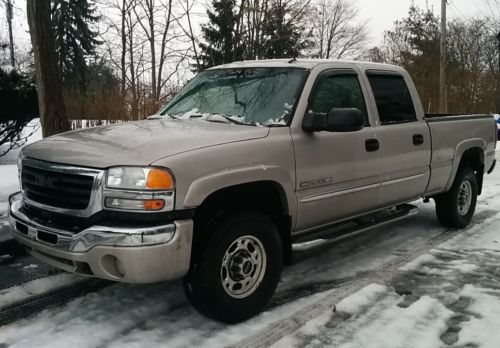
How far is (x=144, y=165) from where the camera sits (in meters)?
3.16

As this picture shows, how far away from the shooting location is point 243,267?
3.65 metres

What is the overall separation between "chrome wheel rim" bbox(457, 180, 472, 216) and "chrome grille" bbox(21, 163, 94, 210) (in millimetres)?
4886

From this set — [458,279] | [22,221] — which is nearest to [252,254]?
[22,221]

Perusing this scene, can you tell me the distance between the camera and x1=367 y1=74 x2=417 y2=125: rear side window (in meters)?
5.10

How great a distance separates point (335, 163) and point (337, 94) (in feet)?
2.33

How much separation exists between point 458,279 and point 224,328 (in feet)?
7.59

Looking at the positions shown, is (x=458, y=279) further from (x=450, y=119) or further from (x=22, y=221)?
(x=22, y=221)

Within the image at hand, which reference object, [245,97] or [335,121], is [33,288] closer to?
[245,97]

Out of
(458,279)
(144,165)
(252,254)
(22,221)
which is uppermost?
(144,165)

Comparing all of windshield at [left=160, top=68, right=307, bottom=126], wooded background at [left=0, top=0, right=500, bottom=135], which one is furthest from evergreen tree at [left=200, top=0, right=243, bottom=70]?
windshield at [left=160, top=68, right=307, bottom=126]

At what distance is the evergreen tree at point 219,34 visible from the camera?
2352 centimetres

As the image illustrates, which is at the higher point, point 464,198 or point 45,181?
point 45,181

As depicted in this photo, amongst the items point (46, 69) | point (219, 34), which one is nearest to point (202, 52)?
point (219, 34)

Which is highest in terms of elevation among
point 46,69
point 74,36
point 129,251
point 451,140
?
point 74,36
